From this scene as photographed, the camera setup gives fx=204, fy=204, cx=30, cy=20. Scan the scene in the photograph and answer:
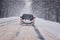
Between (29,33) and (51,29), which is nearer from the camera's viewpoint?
(29,33)

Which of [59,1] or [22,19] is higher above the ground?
[59,1]

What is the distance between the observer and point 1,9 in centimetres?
6588

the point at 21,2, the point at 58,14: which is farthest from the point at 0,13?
the point at 21,2

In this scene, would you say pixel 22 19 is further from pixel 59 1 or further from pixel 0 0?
pixel 0 0

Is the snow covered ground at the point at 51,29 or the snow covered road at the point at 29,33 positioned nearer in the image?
the snow covered road at the point at 29,33

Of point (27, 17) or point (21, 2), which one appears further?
point (21, 2)

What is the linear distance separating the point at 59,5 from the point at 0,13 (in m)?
26.0

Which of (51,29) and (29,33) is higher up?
(29,33)

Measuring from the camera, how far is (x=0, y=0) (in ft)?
211

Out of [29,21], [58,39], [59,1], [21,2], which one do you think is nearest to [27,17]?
[29,21]

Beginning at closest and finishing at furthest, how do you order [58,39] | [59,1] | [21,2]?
[58,39], [59,1], [21,2]

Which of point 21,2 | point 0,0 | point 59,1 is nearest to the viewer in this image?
point 59,1

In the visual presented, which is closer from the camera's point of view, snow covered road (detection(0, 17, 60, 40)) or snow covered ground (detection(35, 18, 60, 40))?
snow covered road (detection(0, 17, 60, 40))

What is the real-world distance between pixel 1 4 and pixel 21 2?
335 ft
